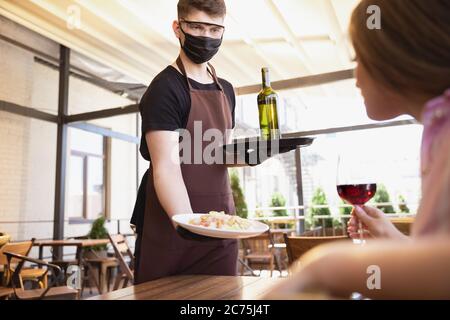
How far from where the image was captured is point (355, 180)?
0.97 meters

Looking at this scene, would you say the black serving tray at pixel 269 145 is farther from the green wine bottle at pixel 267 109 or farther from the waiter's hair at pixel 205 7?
the waiter's hair at pixel 205 7

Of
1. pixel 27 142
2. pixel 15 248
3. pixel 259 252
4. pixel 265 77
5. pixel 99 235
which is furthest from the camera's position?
pixel 27 142

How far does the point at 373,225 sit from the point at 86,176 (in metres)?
7.80

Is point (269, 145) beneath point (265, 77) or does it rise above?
beneath

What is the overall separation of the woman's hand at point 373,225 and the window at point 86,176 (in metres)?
7.37

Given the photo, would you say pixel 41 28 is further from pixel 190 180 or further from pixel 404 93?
pixel 404 93

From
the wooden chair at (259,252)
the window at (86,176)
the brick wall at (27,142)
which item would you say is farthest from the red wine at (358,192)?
the window at (86,176)

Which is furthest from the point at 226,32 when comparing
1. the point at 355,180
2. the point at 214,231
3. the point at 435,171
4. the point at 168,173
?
the point at 435,171

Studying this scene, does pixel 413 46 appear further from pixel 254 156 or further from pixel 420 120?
pixel 254 156

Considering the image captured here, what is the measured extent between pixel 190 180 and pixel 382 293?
0.93m

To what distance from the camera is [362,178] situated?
972 millimetres

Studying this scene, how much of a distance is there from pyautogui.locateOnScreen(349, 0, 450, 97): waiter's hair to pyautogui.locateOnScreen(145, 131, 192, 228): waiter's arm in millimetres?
720

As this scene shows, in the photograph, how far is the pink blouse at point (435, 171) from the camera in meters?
0.32

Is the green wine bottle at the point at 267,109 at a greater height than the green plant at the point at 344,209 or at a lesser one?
greater
